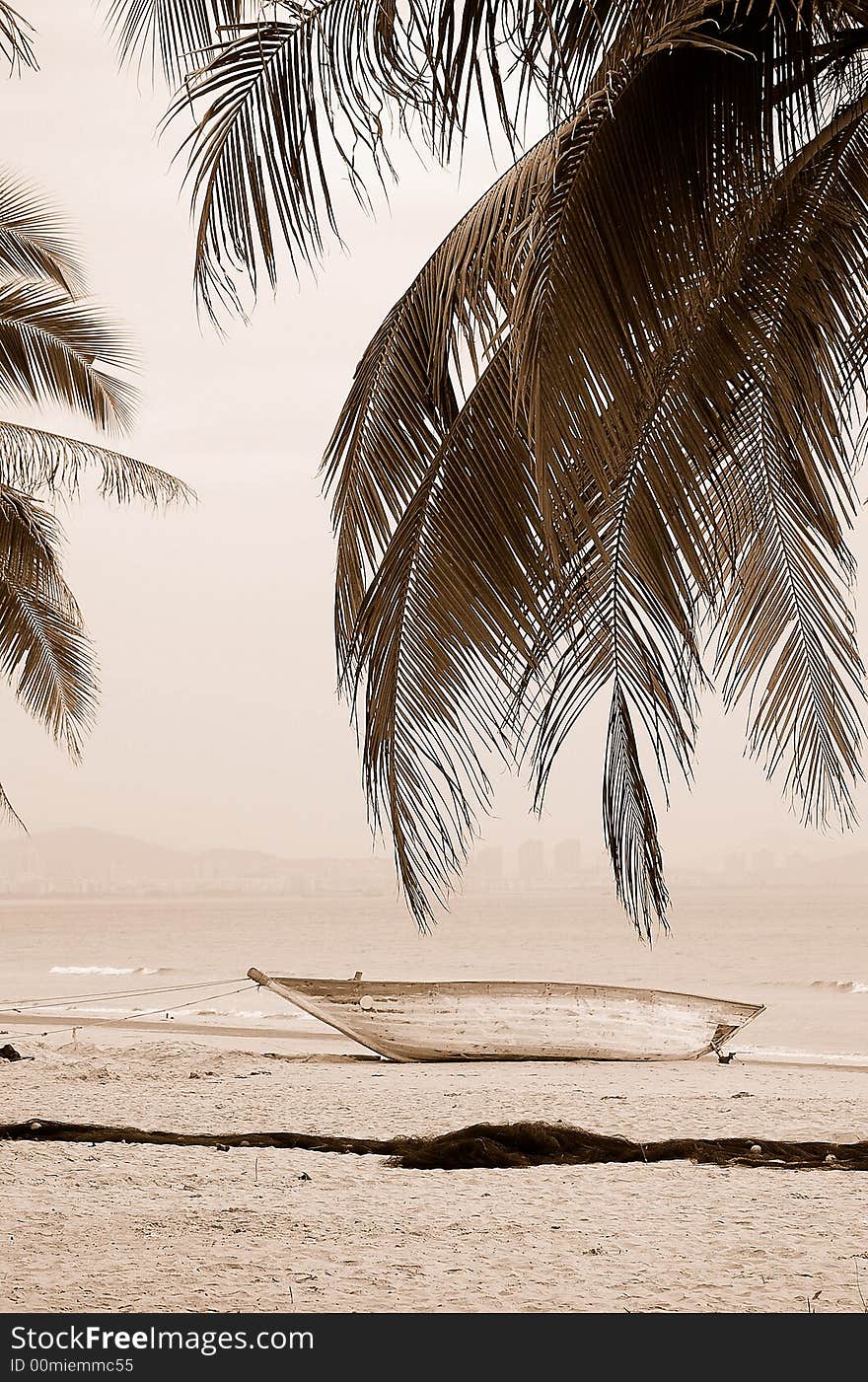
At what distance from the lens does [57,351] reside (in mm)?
10102

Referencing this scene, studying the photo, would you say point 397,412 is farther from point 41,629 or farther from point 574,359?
point 41,629

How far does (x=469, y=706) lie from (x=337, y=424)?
104cm

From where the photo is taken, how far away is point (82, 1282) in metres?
4.28

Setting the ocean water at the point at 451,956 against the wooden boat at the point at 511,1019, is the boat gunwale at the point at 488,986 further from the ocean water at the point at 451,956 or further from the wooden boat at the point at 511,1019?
the ocean water at the point at 451,956

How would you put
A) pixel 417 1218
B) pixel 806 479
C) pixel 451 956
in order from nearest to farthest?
pixel 806 479 → pixel 417 1218 → pixel 451 956

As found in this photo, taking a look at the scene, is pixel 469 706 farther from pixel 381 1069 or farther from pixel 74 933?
pixel 74 933

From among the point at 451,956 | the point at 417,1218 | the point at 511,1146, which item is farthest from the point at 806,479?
the point at 451,956

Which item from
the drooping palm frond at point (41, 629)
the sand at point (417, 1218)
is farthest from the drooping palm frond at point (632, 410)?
the drooping palm frond at point (41, 629)

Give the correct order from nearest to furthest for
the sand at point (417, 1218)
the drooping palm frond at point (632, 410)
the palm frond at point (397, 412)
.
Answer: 1. the drooping palm frond at point (632, 410)
2. the palm frond at point (397, 412)
3. the sand at point (417, 1218)

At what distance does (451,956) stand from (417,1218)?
33.1m

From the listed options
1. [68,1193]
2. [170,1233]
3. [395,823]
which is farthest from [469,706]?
[68,1193]

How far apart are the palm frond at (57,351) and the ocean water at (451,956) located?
7094mm

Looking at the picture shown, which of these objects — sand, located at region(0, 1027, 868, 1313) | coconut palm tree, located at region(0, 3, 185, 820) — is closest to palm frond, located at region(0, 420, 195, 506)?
coconut palm tree, located at region(0, 3, 185, 820)

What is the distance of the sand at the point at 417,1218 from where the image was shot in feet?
13.9
